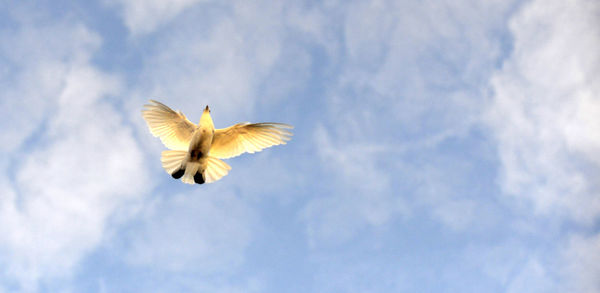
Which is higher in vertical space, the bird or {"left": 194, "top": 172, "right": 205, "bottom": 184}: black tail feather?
the bird

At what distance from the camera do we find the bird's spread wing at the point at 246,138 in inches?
819

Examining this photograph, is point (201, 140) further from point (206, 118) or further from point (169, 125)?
point (169, 125)

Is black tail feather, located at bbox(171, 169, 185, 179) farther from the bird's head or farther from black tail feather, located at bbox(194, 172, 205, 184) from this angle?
the bird's head

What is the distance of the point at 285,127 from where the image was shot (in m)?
20.6

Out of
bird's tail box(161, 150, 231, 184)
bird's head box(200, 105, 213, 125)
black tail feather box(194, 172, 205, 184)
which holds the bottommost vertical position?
black tail feather box(194, 172, 205, 184)

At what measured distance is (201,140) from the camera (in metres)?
19.7

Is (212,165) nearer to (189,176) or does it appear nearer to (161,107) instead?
(189,176)

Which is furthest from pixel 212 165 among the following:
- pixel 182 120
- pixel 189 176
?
pixel 182 120

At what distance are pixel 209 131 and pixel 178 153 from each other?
1713 mm

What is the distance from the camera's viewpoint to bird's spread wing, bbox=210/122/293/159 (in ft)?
68.3

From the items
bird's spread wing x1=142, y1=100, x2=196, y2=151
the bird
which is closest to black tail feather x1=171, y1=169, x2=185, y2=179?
the bird

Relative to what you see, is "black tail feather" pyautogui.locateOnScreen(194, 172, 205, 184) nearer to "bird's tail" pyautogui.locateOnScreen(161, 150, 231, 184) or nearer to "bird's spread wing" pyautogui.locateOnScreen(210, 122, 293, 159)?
"bird's tail" pyautogui.locateOnScreen(161, 150, 231, 184)

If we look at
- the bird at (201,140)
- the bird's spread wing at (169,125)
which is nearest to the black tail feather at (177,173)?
Result: the bird at (201,140)

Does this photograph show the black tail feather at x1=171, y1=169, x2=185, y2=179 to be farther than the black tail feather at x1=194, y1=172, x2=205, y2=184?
No
